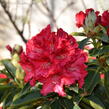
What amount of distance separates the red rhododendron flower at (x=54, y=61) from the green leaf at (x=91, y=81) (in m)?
0.10

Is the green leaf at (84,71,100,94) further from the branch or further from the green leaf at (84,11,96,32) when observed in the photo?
the branch

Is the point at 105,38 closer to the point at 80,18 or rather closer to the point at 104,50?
the point at 104,50

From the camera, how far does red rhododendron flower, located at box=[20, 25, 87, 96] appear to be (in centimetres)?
110

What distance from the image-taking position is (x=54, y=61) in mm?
1091

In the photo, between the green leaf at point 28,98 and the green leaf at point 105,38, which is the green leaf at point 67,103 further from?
the green leaf at point 105,38

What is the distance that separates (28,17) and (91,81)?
301 cm

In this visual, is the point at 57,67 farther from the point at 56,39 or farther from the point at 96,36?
the point at 96,36

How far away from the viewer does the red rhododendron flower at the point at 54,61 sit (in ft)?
3.62

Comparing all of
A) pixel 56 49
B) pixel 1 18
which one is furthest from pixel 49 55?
pixel 1 18

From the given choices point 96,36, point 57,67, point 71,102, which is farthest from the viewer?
point 96,36

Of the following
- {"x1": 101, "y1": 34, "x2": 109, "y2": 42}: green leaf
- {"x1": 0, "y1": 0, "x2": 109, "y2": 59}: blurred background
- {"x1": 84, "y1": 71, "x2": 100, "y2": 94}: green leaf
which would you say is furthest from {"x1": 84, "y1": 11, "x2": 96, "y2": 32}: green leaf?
{"x1": 0, "y1": 0, "x2": 109, "y2": 59}: blurred background

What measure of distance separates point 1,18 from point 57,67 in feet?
10.8

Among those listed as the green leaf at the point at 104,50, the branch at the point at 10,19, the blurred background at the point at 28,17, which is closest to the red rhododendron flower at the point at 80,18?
the green leaf at the point at 104,50

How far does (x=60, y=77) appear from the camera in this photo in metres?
1.12
